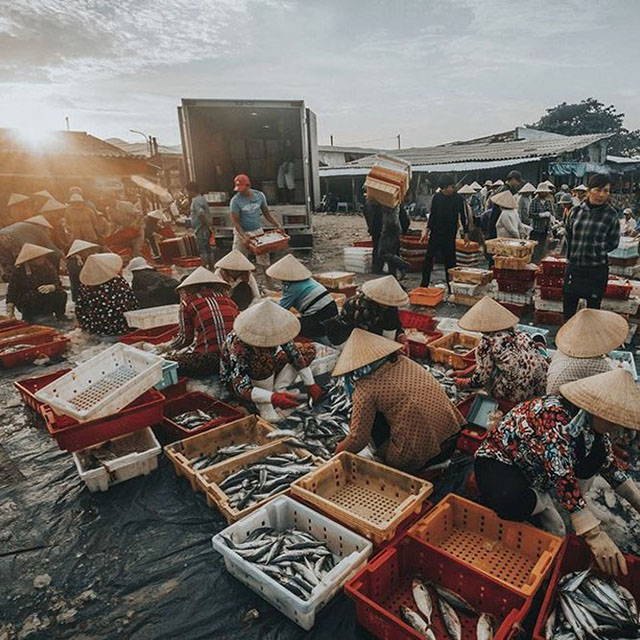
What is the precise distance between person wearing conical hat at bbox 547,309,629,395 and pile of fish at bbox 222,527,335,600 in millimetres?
2151

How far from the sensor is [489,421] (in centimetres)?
387

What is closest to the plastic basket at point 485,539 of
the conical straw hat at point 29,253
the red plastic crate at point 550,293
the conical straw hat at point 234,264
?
the conical straw hat at point 234,264

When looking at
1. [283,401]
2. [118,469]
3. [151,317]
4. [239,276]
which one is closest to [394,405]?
[283,401]

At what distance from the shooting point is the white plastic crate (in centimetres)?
389

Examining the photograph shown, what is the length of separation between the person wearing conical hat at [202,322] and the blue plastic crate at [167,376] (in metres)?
0.62

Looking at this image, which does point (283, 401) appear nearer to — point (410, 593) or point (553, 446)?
point (410, 593)

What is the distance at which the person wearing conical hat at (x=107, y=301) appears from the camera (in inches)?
269

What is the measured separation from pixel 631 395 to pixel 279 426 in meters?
3.09

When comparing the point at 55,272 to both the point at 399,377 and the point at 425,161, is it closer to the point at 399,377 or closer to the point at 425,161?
the point at 399,377

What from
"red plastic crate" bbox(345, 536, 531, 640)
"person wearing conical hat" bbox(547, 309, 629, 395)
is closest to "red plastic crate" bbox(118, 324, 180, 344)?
"red plastic crate" bbox(345, 536, 531, 640)

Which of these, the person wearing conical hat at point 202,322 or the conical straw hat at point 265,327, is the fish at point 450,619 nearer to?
the conical straw hat at point 265,327

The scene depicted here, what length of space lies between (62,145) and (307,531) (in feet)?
66.2

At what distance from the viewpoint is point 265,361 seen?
186 inches

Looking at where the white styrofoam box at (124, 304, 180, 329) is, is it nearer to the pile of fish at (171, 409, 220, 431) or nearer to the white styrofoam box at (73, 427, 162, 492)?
the pile of fish at (171, 409, 220, 431)
